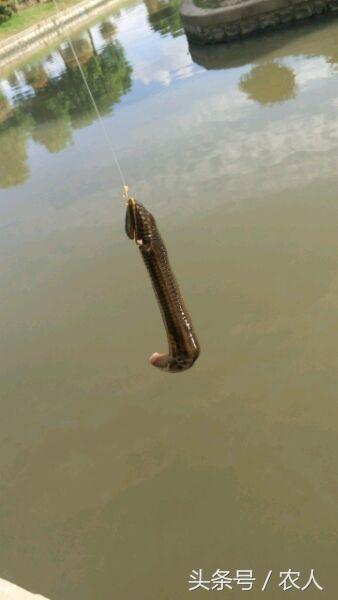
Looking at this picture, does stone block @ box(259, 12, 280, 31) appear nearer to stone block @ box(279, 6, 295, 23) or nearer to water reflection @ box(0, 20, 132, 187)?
stone block @ box(279, 6, 295, 23)

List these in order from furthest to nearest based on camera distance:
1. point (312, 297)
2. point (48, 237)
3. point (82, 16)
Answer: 1. point (82, 16)
2. point (48, 237)
3. point (312, 297)

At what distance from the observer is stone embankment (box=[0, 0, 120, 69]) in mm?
35906

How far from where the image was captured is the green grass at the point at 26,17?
4134cm

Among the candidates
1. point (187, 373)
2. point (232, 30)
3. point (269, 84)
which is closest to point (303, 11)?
point (232, 30)

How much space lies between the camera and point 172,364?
2.51 m

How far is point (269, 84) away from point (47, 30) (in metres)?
37.3

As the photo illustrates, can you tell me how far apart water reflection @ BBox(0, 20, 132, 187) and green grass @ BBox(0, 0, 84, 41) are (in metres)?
17.4

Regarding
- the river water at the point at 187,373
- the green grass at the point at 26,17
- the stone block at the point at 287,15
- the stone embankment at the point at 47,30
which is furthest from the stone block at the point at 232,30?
the green grass at the point at 26,17

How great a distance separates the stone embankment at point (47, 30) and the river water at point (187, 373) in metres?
28.8

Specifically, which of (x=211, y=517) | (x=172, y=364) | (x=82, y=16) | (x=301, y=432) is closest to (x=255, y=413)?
(x=301, y=432)

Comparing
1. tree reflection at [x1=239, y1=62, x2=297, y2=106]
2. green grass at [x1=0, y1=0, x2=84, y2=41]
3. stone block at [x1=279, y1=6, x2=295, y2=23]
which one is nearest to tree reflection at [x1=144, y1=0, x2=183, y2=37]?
stone block at [x1=279, y1=6, x2=295, y2=23]

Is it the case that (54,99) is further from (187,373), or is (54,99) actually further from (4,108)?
(187,373)

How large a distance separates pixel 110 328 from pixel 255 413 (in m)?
2.11

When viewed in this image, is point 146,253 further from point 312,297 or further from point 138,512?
point 312,297
